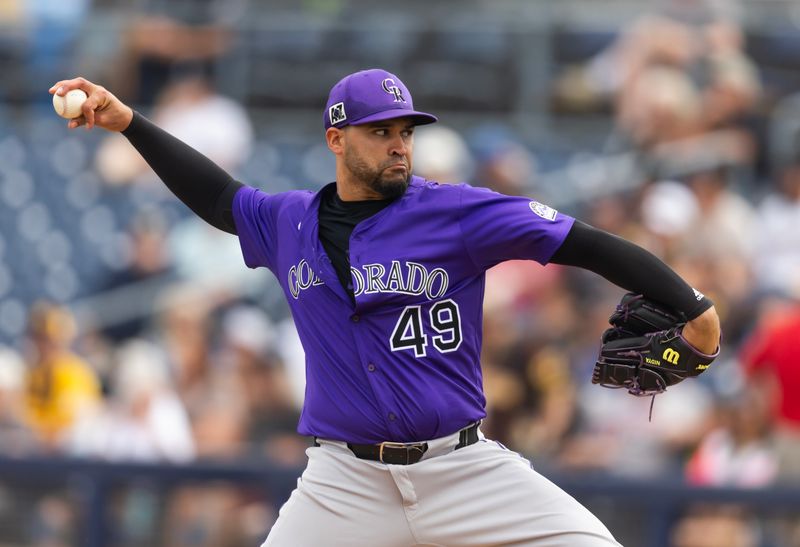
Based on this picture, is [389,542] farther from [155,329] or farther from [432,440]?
[155,329]

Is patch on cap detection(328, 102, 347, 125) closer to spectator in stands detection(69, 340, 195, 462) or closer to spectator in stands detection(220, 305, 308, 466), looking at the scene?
spectator in stands detection(220, 305, 308, 466)

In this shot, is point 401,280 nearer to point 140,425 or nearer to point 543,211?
point 543,211

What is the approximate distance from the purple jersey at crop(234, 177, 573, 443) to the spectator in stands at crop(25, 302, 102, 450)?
468 centimetres

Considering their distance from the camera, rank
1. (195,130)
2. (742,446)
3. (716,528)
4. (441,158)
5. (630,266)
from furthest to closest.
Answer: (195,130) → (441,158) → (742,446) → (716,528) → (630,266)

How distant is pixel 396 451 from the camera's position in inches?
167

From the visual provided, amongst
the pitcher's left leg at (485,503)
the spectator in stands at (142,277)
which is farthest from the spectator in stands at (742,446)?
the spectator in stands at (142,277)

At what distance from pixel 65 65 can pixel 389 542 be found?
8.20 m

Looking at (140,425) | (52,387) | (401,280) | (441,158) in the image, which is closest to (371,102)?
(401,280)

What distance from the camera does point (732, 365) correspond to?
7.90 meters

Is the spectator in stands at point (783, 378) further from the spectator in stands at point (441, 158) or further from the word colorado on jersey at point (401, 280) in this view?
the word colorado on jersey at point (401, 280)

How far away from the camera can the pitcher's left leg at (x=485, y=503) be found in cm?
416

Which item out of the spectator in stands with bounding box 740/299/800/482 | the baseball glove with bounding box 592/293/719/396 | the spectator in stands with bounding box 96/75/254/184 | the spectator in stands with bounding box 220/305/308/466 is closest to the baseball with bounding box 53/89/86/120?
the baseball glove with bounding box 592/293/719/396

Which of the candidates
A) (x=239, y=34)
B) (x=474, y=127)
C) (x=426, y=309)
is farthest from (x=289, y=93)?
(x=426, y=309)

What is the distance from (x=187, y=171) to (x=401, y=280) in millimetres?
949
